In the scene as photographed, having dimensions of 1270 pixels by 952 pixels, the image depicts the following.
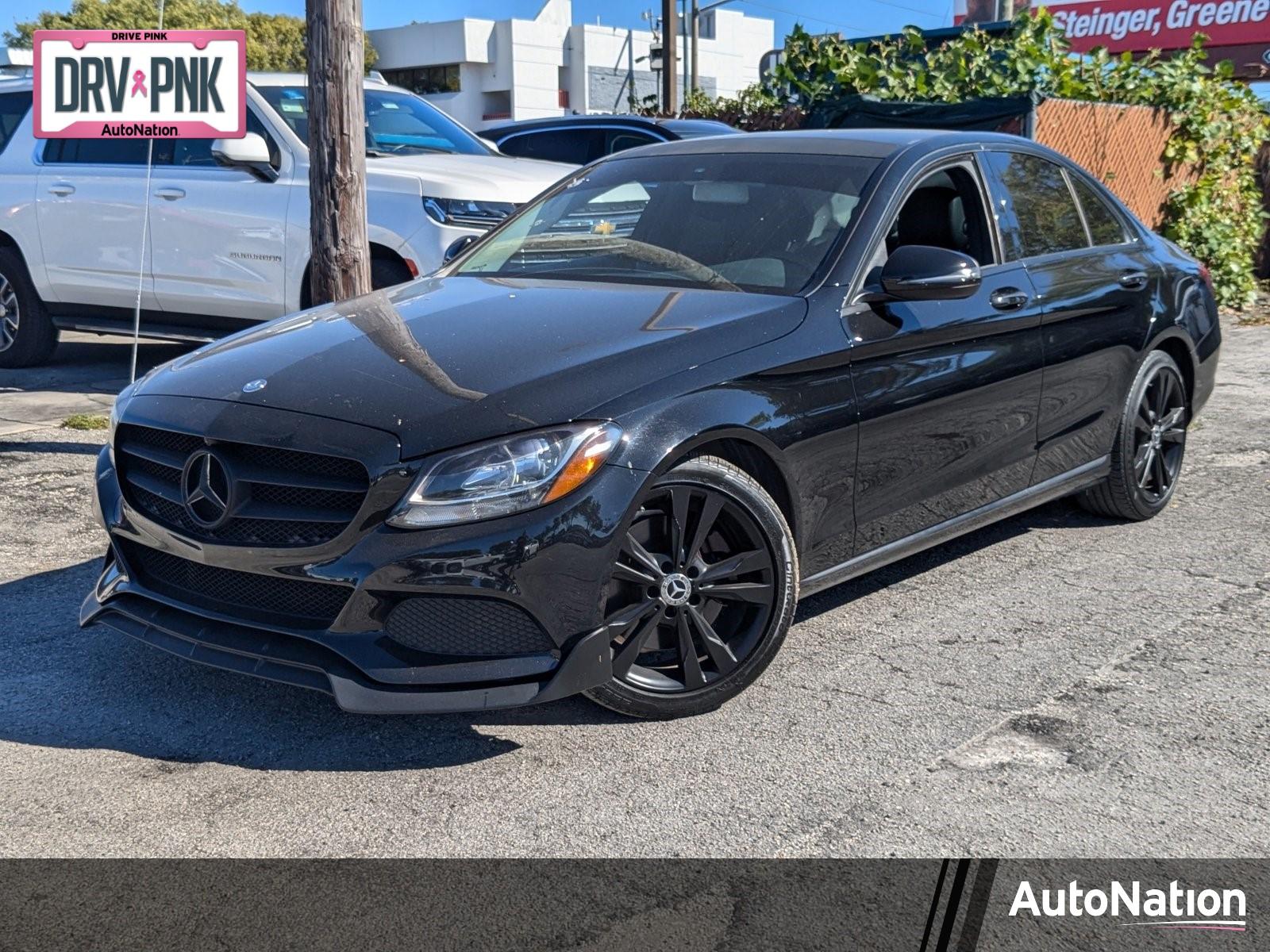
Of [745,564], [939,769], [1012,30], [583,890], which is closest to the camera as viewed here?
[583,890]

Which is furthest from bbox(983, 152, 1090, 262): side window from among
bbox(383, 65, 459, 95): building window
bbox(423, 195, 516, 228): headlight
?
bbox(383, 65, 459, 95): building window

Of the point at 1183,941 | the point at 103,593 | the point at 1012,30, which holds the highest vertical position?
the point at 1012,30

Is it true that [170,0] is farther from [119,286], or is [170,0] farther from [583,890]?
[583,890]

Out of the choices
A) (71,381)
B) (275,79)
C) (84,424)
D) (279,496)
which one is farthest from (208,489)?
(71,381)

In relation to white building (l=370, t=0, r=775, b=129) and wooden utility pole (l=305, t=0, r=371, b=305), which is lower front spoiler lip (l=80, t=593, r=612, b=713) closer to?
wooden utility pole (l=305, t=0, r=371, b=305)

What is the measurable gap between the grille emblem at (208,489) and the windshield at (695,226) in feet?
4.89

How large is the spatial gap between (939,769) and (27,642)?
9.37 feet

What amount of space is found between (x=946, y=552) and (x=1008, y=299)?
1105mm

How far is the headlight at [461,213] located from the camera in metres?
8.24

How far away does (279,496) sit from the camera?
3623 millimetres

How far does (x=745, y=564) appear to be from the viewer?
393 centimetres

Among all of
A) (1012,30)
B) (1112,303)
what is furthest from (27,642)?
(1012,30)

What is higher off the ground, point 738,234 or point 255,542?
point 738,234

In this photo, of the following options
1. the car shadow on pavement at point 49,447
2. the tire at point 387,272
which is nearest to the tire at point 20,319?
the car shadow on pavement at point 49,447
